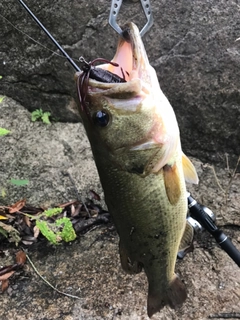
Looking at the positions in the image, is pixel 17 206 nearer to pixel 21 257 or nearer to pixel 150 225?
pixel 21 257

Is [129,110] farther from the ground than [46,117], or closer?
farther from the ground

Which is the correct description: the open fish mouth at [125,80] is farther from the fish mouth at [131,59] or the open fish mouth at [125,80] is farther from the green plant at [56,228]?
the green plant at [56,228]

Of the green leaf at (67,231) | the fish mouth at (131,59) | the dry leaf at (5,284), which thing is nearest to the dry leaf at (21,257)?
the dry leaf at (5,284)

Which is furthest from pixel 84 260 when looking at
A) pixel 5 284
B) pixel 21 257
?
pixel 5 284

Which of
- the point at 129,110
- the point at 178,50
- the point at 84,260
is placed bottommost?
the point at 84,260

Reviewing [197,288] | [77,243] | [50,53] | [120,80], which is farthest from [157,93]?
[50,53]

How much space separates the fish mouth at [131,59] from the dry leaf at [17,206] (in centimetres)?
211

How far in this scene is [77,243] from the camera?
3713mm

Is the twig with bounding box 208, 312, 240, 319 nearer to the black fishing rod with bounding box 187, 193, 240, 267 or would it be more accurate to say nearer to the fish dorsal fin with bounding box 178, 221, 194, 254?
the black fishing rod with bounding box 187, 193, 240, 267

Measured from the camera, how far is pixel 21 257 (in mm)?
3637

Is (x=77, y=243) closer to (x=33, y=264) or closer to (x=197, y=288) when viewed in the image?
(x=33, y=264)

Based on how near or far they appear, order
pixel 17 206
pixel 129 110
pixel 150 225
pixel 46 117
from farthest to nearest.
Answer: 1. pixel 46 117
2. pixel 17 206
3. pixel 150 225
4. pixel 129 110

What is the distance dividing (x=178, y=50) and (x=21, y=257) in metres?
2.03

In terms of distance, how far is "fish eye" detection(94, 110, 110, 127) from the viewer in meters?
2.07
